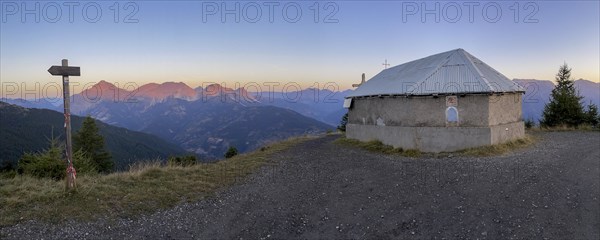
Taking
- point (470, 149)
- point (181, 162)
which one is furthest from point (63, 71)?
point (470, 149)

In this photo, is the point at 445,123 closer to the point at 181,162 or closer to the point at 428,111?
the point at 428,111

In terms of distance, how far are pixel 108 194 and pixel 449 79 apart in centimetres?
1349

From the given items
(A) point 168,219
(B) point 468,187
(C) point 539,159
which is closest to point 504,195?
(B) point 468,187

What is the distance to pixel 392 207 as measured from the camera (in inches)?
290

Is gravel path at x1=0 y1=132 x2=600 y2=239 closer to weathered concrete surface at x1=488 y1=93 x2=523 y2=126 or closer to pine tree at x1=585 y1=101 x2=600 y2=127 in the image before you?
weathered concrete surface at x1=488 y1=93 x2=523 y2=126

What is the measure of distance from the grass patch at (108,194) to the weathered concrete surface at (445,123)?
7.75 m

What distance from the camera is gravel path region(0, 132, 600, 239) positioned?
6.11 m

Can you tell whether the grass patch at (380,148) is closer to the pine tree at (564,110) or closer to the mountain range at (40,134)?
the pine tree at (564,110)

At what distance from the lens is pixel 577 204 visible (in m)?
7.16

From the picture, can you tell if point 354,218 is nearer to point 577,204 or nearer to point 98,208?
point 577,204

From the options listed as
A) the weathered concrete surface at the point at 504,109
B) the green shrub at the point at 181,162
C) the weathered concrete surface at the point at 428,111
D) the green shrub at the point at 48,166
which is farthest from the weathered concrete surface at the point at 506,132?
the green shrub at the point at 48,166

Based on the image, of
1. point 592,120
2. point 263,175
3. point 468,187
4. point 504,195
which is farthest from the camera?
point 592,120

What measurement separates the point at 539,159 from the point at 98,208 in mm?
13153

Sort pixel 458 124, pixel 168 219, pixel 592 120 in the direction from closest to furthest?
1. pixel 168 219
2. pixel 458 124
3. pixel 592 120
